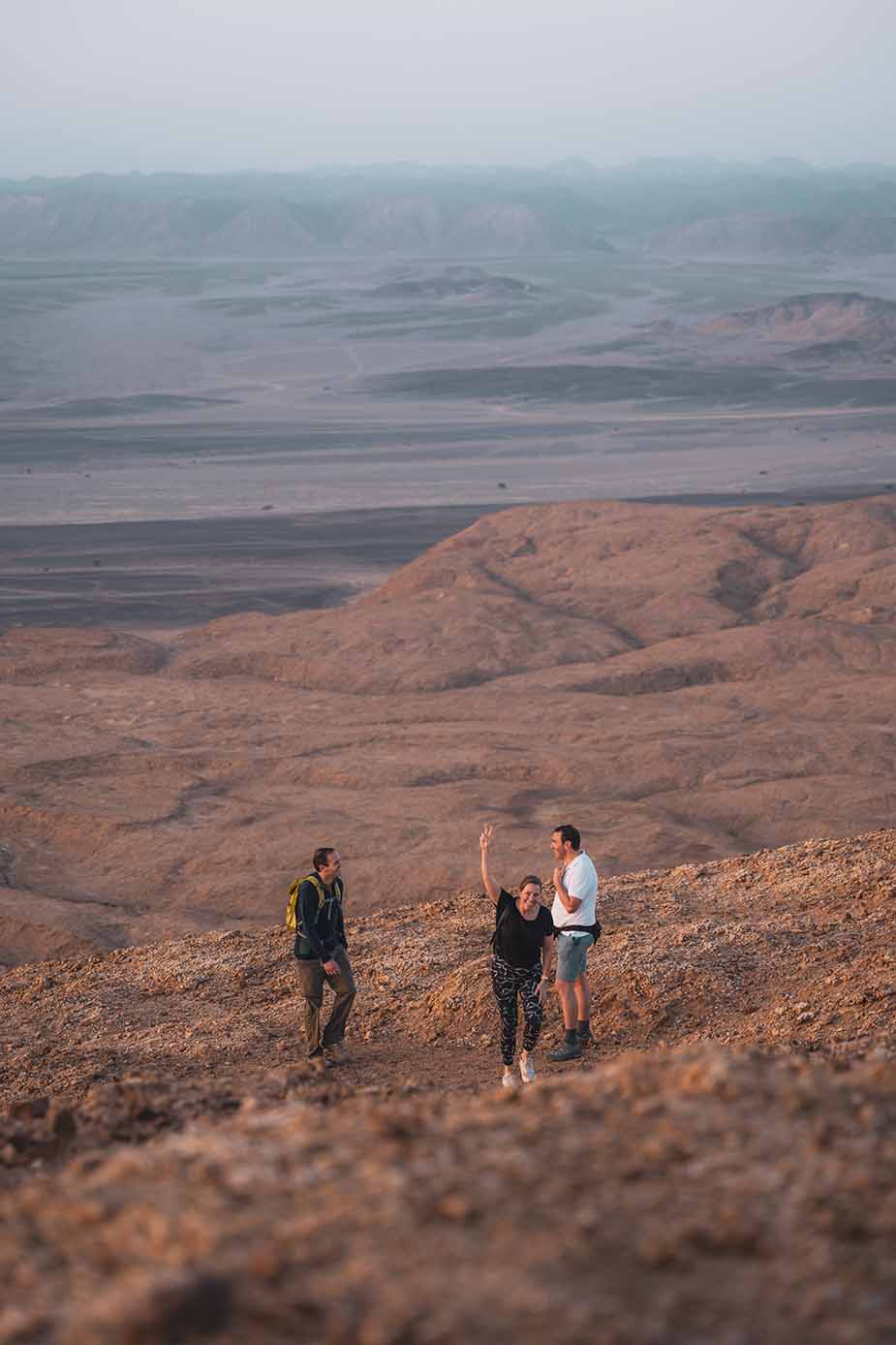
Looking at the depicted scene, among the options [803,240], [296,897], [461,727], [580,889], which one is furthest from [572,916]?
[803,240]

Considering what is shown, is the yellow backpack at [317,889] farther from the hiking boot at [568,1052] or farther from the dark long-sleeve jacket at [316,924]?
the hiking boot at [568,1052]

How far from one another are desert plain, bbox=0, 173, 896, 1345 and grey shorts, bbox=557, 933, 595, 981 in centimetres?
53

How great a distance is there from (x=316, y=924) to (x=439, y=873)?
8199mm

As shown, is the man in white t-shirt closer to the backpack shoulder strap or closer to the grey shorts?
the grey shorts

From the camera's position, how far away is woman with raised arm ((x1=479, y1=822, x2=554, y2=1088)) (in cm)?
769

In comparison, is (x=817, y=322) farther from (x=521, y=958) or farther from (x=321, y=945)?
(x=521, y=958)

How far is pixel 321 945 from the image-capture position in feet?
27.4

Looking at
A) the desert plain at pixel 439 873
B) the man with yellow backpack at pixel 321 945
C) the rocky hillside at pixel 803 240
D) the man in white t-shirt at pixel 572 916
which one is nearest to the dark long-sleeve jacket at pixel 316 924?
the man with yellow backpack at pixel 321 945

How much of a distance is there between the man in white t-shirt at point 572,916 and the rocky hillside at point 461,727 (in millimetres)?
7407

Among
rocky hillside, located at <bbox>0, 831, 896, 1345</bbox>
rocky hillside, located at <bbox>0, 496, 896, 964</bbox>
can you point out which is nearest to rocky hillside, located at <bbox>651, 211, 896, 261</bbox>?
rocky hillside, located at <bbox>0, 496, 896, 964</bbox>

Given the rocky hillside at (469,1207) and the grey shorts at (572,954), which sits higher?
the rocky hillside at (469,1207)

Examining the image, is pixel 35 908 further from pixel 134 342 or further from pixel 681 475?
pixel 134 342

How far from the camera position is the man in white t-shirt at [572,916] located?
7961 millimetres

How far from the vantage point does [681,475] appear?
57000mm
